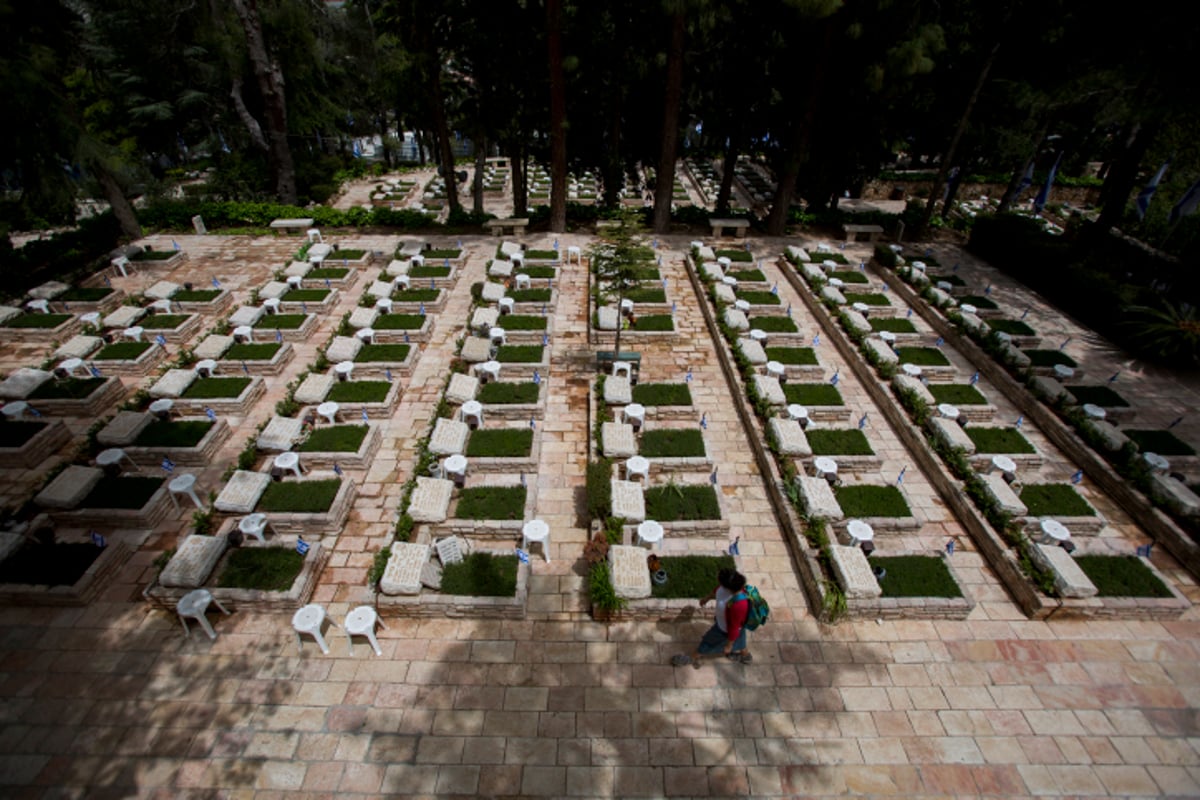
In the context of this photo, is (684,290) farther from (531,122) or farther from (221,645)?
(221,645)

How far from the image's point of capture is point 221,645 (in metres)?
8.88

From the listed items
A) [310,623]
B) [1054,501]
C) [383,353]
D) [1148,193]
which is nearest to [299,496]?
[310,623]

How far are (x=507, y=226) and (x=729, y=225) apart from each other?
973 centimetres

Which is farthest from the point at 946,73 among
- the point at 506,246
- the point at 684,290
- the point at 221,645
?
the point at 221,645

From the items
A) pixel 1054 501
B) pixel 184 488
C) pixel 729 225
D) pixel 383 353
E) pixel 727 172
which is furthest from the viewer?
pixel 727 172

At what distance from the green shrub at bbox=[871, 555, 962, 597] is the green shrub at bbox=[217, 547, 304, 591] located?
10.5 metres

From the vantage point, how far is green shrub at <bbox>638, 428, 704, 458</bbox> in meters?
12.1

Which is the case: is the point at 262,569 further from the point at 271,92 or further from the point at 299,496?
the point at 271,92

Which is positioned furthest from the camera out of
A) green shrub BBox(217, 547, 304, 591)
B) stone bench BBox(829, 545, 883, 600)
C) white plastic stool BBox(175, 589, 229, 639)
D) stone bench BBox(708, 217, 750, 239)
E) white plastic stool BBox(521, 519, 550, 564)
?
stone bench BBox(708, 217, 750, 239)

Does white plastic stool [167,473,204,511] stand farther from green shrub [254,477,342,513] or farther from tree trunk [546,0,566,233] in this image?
tree trunk [546,0,566,233]

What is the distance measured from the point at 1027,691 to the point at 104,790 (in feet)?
43.7

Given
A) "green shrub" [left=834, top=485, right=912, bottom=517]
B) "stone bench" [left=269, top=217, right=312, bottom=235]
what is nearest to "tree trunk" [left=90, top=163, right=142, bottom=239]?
"stone bench" [left=269, top=217, right=312, bottom=235]

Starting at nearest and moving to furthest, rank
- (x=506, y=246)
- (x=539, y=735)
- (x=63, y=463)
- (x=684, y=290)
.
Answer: (x=539, y=735) → (x=63, y=463) → (x=684, y=290) → (x=506, y=246)

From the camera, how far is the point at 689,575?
31.8 feet
